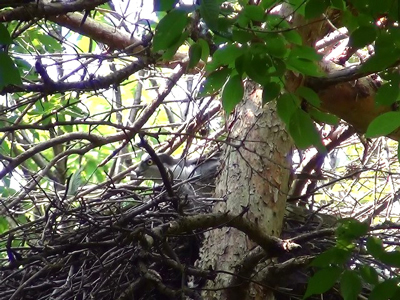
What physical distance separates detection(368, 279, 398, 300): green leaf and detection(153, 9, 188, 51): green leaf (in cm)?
70

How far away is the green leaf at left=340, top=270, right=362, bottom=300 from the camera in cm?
138

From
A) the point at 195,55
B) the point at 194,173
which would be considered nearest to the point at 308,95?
the point at 195,55

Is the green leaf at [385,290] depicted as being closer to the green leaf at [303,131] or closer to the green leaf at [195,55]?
the green leaf at [303,131]

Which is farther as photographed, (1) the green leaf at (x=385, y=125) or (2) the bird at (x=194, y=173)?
(2) the bird at (x=194, y=173)

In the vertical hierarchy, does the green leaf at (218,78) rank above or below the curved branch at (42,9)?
below

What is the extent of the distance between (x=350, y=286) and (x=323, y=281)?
6cm

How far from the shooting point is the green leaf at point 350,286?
138 cm

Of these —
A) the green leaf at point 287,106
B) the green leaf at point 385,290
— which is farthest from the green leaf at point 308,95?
the green leaf at point 385,290

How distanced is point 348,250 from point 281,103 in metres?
0.39

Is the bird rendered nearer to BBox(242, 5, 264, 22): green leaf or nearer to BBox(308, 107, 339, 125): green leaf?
BBox(308, 107, 339, 125): green leaf

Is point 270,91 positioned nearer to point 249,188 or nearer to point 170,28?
point 170,28

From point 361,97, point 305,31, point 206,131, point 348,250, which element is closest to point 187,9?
point 348,250

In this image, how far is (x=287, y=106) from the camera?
1511mm

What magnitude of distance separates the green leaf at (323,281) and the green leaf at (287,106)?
1.23 feet
